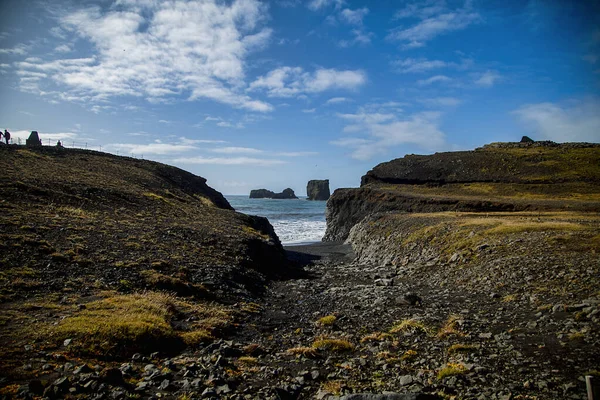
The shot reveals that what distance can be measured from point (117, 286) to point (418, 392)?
636 inches

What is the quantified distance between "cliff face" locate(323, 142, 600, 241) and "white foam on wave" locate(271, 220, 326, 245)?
17.0 feet

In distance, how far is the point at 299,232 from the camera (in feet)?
281

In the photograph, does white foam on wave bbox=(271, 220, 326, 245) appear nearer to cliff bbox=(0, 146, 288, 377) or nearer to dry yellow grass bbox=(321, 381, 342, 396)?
cliff bbox=(0, 146, 288, 377)

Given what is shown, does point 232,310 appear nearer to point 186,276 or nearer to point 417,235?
point 186,276

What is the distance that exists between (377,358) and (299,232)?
73.1 metres

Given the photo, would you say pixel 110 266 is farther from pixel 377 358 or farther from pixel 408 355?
pixel 408 355

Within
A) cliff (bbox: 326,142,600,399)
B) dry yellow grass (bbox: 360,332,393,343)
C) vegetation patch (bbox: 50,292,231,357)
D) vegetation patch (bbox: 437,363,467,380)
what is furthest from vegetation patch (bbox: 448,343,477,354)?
vegetation patch (bbox: 50,292,231,357)

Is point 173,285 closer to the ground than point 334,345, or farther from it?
farther from it

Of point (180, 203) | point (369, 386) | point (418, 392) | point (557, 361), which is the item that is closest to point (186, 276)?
point (369, 386)

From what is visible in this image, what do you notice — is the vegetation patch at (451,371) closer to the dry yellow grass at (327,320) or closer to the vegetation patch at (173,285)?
the dry yellow grass at (327,320)

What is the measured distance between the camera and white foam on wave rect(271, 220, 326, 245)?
7477 centimetres

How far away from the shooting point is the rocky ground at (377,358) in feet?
32.0

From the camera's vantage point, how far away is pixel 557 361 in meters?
10.6

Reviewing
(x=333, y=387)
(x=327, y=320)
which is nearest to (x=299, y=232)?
(x=327, y=320)
